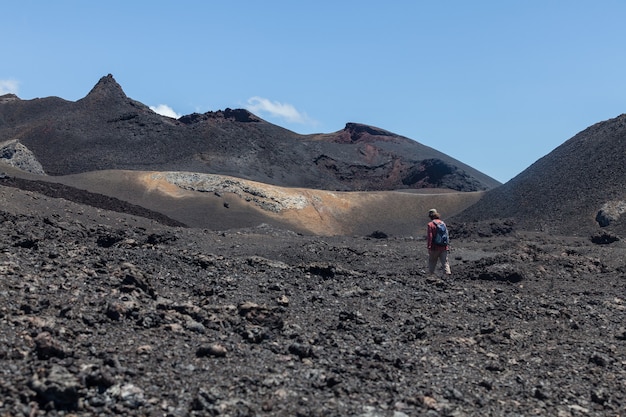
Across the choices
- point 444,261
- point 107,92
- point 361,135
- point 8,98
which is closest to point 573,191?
point 444,261

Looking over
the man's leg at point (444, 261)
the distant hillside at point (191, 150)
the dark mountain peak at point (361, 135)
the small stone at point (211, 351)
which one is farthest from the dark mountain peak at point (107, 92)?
the small stone at point (211, 351)

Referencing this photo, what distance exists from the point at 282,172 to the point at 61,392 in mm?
63784

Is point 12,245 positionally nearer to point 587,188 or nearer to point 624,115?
point 587,188

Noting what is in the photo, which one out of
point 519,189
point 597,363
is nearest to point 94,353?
point 597,363

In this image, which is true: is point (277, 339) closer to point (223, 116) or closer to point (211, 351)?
point (211, 351)

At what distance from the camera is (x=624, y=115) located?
44.6 metres

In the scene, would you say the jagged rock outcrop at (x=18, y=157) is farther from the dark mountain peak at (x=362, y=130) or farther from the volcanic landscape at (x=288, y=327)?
the dark mountain peak at (x=362, y=130)

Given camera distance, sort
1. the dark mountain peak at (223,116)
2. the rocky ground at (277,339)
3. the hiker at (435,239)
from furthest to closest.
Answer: the dark mountain peak at (223,116)
the hiker at (435,239)
the rocky ground at (277,339)

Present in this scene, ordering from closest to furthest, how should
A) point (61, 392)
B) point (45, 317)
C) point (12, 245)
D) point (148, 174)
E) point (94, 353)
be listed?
1. point (61, 392)
2. point (94, 353)
3. point (45, 317)
4. point (12, 245)
5. point (148, 174)

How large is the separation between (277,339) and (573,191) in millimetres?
34934

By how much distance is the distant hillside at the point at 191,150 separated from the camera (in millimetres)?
64562

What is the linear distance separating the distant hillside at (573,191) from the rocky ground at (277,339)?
22.9 m

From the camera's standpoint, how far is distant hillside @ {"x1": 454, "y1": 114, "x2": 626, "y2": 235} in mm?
34625

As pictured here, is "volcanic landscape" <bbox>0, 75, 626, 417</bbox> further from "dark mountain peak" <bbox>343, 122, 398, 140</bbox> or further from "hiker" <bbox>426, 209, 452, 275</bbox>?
"dark mountain peak" <bbox>343, 122, 398, 140</bbox>
